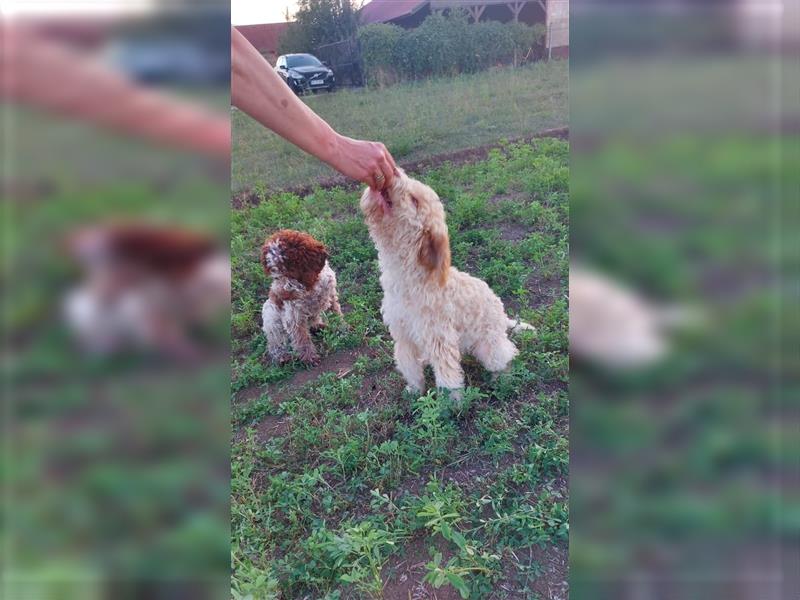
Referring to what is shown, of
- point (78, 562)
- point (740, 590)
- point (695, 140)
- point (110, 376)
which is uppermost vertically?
point (695, 140)

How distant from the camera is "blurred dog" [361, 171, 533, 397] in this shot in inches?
119

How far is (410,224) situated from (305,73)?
248 centimetres

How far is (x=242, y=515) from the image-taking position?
2.42m

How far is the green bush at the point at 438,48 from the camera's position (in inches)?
205

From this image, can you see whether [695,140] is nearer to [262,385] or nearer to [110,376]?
[110,376]

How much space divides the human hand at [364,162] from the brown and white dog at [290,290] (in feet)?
4.04

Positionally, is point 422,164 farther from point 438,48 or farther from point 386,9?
point 386,9

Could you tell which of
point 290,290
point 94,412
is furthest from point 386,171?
point 94,412

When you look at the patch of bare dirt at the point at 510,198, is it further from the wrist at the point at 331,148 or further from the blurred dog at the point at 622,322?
the blurred dog at the point at 622,322

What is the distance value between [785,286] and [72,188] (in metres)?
1.02

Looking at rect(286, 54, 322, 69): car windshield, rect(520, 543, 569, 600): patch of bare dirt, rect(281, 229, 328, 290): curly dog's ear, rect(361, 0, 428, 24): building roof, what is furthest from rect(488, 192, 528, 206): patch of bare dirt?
rect(520, 543, 569, 600): patch of bare dirt

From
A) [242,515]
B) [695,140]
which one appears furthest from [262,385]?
[695,140]

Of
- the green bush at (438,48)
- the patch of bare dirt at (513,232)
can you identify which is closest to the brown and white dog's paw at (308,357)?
the patch of bare dirt at (513,232)

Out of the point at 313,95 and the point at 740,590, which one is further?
the point at 313,95
